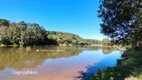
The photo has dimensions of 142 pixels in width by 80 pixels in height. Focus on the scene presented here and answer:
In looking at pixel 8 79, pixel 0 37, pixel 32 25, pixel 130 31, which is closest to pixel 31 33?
pixel 32 25

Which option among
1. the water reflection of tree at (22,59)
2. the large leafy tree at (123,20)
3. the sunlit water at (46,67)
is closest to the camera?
the large leafy tree at (123,20)

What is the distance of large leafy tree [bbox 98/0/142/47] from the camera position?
7.23m

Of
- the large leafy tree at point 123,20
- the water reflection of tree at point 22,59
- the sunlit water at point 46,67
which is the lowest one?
the sunlit water at point 46,67

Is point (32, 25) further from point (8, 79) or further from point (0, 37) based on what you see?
point (8, 79)

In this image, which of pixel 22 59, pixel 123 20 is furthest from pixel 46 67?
pixel 123 20

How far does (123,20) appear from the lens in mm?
7691

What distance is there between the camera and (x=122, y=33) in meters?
8.55

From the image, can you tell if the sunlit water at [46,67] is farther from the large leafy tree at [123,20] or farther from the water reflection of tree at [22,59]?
the large leafy tree at [123,20]

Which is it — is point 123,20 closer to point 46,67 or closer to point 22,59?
point 46,67

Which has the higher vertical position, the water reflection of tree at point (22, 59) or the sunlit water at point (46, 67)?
the water reflection of tree at point (22, 59)

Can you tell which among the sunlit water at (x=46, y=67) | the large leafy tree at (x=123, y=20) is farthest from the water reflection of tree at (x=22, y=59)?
the large leafy tree at (x=123, y=20)

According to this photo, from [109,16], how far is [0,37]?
161 feet

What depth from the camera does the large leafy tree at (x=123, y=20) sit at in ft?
23.7

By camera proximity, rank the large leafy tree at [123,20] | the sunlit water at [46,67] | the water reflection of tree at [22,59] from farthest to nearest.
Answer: the water reflection of tree at [22,59], the sunlit water at [46,67], the large leafy tree at [123,20]
